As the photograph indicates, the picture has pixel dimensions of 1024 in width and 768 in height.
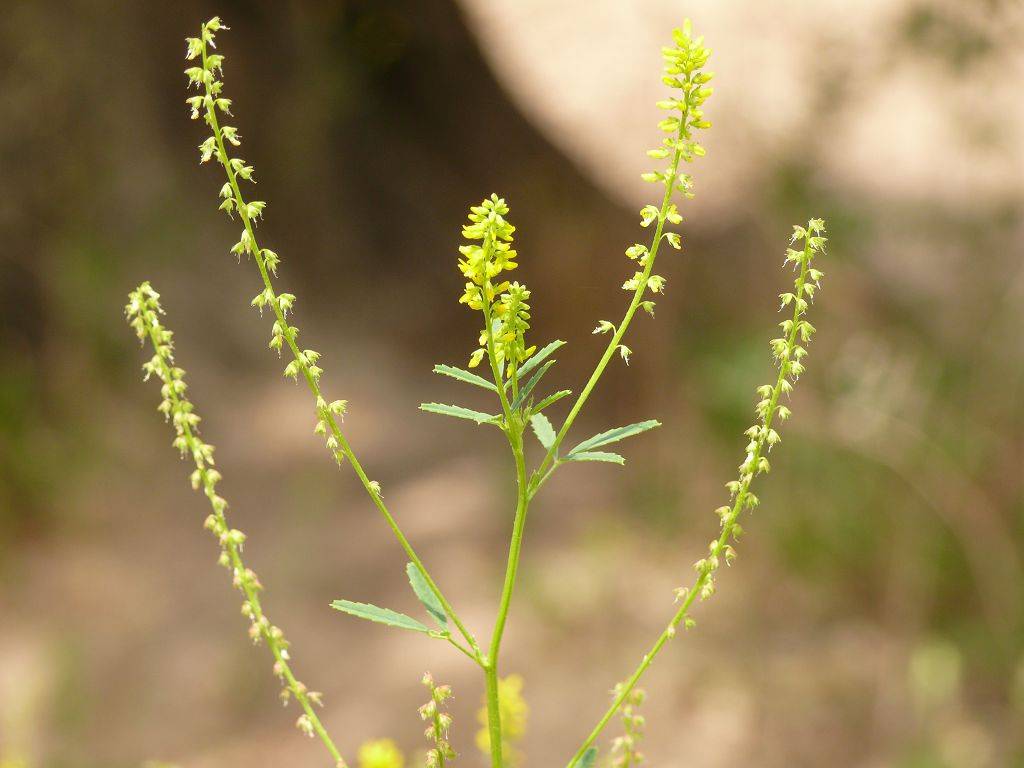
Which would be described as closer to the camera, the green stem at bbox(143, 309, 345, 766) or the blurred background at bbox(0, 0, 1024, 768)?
the green stem at bbox(143, 309, 345, 766)

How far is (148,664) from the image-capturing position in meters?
4.54

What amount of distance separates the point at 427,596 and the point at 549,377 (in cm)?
537

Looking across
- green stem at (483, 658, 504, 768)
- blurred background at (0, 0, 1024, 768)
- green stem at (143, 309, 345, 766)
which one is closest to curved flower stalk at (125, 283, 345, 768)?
green stem at (143, 309, 345, 766)

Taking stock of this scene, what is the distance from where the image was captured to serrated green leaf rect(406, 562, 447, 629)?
2.71 feet

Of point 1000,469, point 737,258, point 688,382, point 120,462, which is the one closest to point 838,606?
point 1000,469

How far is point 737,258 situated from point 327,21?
269 centimetres

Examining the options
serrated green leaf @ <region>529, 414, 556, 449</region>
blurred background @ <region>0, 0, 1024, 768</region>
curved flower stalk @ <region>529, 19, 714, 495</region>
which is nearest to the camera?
curved flower stalk @ <region>529, 19, 714, 495</region>

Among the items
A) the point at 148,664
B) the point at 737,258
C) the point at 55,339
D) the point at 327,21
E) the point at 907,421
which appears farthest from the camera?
the point at 327,21

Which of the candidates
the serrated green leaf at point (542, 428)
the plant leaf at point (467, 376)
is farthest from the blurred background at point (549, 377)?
the plant leaf at point (467, 376)

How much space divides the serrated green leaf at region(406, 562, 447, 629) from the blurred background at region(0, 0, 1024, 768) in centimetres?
317

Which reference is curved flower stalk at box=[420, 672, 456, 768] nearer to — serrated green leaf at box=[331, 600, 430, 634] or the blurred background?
serrated green leaf at box=[331, 600, 430, 634]

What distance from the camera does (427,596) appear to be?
A: 2.83ft

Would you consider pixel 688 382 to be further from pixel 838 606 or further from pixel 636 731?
pixel 636 731

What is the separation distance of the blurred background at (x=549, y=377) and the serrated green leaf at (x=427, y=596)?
3165mm
